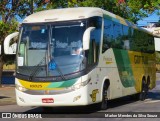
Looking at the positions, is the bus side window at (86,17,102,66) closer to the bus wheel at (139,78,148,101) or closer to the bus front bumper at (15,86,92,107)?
the bus front bumper at (15,86,92,107)

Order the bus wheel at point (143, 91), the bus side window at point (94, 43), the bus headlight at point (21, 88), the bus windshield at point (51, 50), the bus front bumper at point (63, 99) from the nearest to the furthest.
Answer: the bus front bumper at point (63, 99) → the bus windshield at point (51, 50) → the bus headlight at point (21, 88) → the bus side window at point (94, 43) → the bus wheel at point (143, 91)

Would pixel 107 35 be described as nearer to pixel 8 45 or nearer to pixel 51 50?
pixel 51 50


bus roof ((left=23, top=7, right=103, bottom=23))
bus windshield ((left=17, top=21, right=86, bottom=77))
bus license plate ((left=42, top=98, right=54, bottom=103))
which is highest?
bus roof ((left=23, top=7, right=103, bottom=23))

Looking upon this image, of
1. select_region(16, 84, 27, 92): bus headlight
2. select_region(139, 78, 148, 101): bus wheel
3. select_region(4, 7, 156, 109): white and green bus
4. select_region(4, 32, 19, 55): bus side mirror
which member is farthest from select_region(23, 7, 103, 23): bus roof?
select_region(139, 78, 148, 101): bus wheel

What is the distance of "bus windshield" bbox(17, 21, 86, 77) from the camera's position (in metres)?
13.8

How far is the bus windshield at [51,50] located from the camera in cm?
1384

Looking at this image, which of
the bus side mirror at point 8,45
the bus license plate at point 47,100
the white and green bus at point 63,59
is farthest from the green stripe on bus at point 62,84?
the bus side mirror at point 8,45

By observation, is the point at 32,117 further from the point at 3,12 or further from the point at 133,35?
the point at 3,12

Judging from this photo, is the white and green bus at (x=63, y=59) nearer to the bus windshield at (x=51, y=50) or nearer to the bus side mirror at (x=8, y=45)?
the bus windshield at (x=51, y=50)

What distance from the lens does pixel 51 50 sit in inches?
554

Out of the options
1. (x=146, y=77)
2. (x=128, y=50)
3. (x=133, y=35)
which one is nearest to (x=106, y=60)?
(x=128, y=50)

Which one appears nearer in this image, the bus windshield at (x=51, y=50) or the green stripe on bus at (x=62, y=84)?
the green stripe on bus at (x=62, y=84)

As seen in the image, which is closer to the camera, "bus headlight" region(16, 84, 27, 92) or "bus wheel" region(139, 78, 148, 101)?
"bus headlight" region(16, 84, 27, 92)

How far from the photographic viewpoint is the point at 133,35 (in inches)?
801
